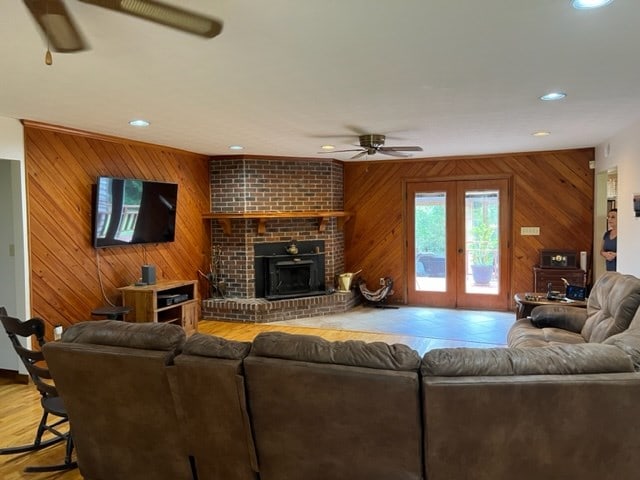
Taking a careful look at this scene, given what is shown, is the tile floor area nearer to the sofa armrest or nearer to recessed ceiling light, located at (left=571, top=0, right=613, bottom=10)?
the sofa armrest

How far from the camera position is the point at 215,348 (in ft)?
7.03

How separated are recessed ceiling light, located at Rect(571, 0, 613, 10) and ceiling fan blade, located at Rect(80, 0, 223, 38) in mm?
1477

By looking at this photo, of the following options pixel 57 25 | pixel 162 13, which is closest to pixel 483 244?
pixel 162 13

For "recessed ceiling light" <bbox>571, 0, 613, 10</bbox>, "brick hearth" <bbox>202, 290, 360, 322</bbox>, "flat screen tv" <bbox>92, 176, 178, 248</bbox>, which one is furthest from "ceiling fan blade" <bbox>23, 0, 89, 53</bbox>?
"brick hearth" <bbox>202, 290, 360, 322</bbox>

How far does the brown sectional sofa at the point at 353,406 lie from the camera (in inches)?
72.5

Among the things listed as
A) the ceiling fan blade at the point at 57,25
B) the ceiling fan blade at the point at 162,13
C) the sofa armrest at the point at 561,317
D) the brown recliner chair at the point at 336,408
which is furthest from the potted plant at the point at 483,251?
the ceiling fan blade at the point at 57,25

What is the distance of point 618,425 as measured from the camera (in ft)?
6.02

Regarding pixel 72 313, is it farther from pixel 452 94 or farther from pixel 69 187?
pixel 452 94

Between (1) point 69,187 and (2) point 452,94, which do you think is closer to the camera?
(2) point 452,94

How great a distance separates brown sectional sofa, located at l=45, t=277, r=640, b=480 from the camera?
1841 millimetres

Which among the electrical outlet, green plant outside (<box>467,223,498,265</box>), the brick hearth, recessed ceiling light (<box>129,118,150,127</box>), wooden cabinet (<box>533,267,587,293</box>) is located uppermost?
recessed ceiling light (<box>129,118,150,127</box>)

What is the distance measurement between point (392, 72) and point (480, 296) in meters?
5.09

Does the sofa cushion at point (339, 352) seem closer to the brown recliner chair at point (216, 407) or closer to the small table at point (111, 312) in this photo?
the brown recliner chair at point (216, 407)

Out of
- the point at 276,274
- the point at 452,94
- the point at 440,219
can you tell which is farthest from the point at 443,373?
the point at 440,219
